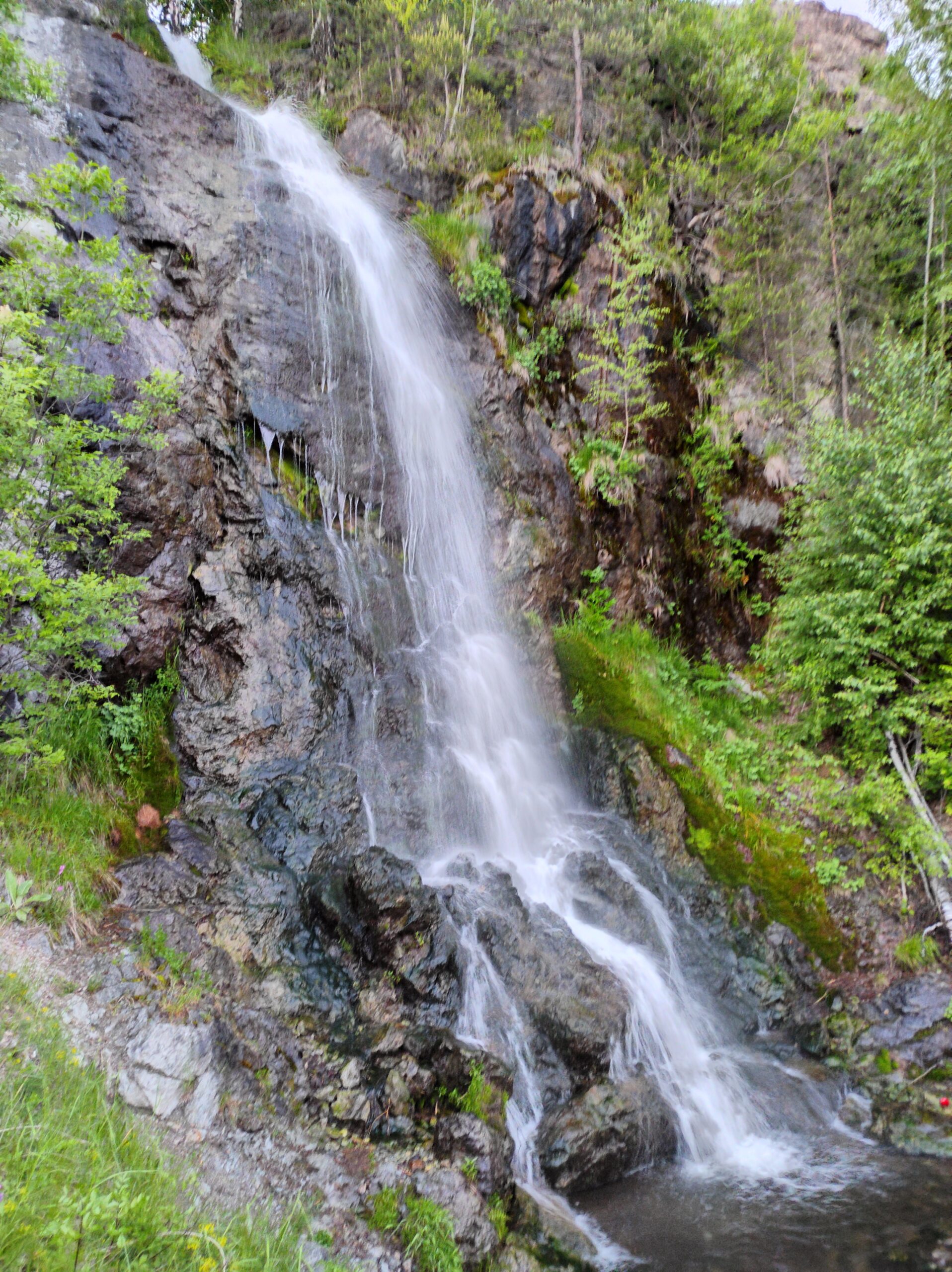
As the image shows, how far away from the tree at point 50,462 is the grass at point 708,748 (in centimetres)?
577

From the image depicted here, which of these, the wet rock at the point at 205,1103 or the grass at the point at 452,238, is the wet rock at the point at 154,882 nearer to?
the wet rock at the point at 205,1103

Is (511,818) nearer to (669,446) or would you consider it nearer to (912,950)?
(912,950)

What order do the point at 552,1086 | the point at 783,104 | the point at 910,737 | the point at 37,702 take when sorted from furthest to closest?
the point at 783,104, the point at 910,737, the point at 37,702, the point at 552,1086

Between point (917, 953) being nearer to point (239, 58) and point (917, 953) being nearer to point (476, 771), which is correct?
point (476, 771)

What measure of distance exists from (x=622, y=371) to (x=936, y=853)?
829cm

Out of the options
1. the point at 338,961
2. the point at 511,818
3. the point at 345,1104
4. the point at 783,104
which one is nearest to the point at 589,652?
the point at 511,818

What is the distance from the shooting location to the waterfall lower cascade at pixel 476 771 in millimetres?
5676

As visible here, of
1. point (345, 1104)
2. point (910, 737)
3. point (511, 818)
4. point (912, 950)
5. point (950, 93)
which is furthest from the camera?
point (950, 93)

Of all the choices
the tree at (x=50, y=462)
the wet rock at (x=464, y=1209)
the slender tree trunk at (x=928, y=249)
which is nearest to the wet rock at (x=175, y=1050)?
the wet rock at (x=464, y=1209)

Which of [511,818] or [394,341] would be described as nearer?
[511,818]

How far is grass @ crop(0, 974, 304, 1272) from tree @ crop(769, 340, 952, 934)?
24.2 feet

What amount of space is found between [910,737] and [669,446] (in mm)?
6222

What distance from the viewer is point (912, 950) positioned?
289 inches

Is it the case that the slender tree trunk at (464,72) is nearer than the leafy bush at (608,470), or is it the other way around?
the leafy bush at (608,470)
